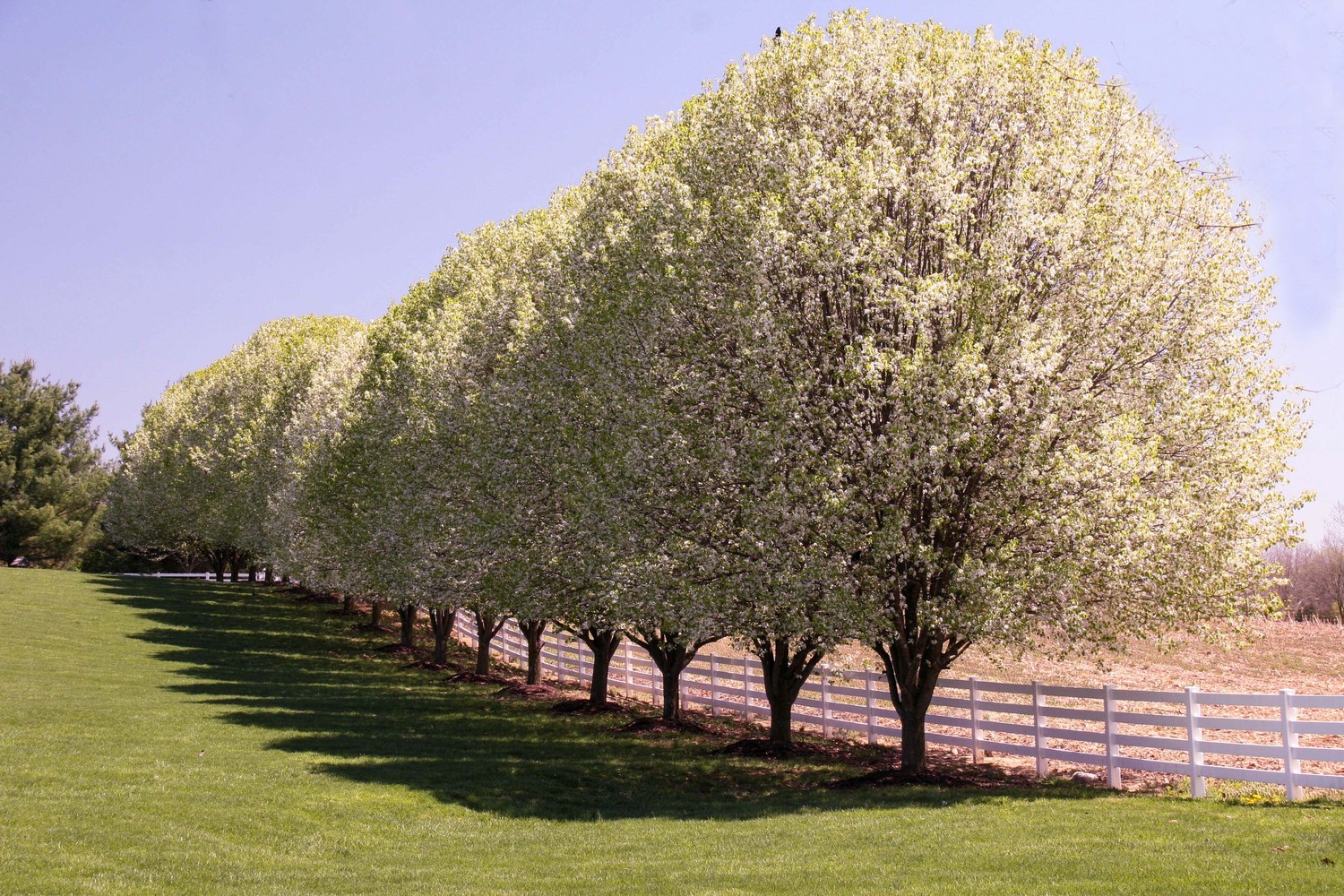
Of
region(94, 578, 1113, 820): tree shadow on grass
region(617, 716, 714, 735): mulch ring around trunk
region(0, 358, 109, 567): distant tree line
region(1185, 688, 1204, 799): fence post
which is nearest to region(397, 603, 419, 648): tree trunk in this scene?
region(94, 578, 1113, 820): tree shadow on grass

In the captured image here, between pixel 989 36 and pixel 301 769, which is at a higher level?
pixel 989 36

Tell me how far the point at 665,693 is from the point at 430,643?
94.2 ft

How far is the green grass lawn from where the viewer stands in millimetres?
12102

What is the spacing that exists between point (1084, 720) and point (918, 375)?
1177 centimetres

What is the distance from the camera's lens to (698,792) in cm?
1970

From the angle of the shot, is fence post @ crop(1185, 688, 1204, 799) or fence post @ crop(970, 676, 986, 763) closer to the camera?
fence post @ crop(1185, 688, 1204, 799)

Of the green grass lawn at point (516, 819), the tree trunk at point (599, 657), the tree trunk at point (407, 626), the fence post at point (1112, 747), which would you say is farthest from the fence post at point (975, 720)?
the tree trunk at point (407, 626)

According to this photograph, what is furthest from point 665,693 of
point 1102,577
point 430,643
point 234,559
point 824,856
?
point 234,559

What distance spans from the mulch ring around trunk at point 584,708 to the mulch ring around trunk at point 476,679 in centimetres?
708

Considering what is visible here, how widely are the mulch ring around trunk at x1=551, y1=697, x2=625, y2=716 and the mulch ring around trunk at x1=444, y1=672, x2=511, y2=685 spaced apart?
279 inches

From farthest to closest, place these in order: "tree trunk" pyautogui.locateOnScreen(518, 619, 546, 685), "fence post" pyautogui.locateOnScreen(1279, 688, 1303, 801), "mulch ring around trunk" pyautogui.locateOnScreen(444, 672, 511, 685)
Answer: "mulch ring around trunk" pyautogui.locateOnScreen(444, 672, 511, 685) → "tree trunk" pyautogui.locateOnScreen(518, 619, 546, 685) → "fence post" pyautogui.locateOnScreen(1279, 688, 1303, 801)

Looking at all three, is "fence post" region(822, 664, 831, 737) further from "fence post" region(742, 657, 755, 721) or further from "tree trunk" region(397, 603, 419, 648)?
"tree trunk" region(397, 603, 419, 648)

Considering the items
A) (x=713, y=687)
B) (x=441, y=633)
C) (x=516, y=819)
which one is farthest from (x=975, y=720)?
(x=441, y=633)

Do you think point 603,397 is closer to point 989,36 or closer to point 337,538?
point 989,36
